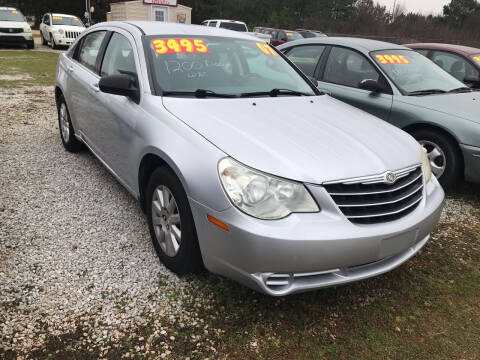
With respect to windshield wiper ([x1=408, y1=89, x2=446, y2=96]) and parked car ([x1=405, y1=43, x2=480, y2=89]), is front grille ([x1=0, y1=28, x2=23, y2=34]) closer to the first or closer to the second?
parked car ([x1=405, y1=43, x2=480, y2=89])

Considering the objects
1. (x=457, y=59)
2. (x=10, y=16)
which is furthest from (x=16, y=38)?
(x=457, y=59)

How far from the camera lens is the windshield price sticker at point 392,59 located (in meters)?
4.79

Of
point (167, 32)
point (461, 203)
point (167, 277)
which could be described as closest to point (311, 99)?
point (167, 32)

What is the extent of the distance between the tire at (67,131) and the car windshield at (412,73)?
3660mm

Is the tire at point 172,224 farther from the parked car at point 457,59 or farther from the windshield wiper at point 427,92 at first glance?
the parked car at point 457,59

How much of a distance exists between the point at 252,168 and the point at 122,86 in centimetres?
133

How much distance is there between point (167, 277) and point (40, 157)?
2.91m

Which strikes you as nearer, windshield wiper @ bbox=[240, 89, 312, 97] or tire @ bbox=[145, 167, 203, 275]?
tire @ bbox=[145, 167, 203, 275]

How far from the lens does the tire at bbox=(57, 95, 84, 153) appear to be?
15.3 ft

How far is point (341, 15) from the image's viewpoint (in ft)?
176

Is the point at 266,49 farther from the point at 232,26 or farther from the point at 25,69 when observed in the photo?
the point at 232,26

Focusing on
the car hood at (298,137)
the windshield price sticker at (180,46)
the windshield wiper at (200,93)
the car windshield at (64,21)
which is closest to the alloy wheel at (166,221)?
the car hood at (298,137)

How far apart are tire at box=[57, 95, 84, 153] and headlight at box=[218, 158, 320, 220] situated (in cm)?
319

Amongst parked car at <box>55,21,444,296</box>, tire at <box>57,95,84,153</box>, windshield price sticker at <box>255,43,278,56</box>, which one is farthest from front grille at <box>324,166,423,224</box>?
tire at <box>57,95,84,153</box>
